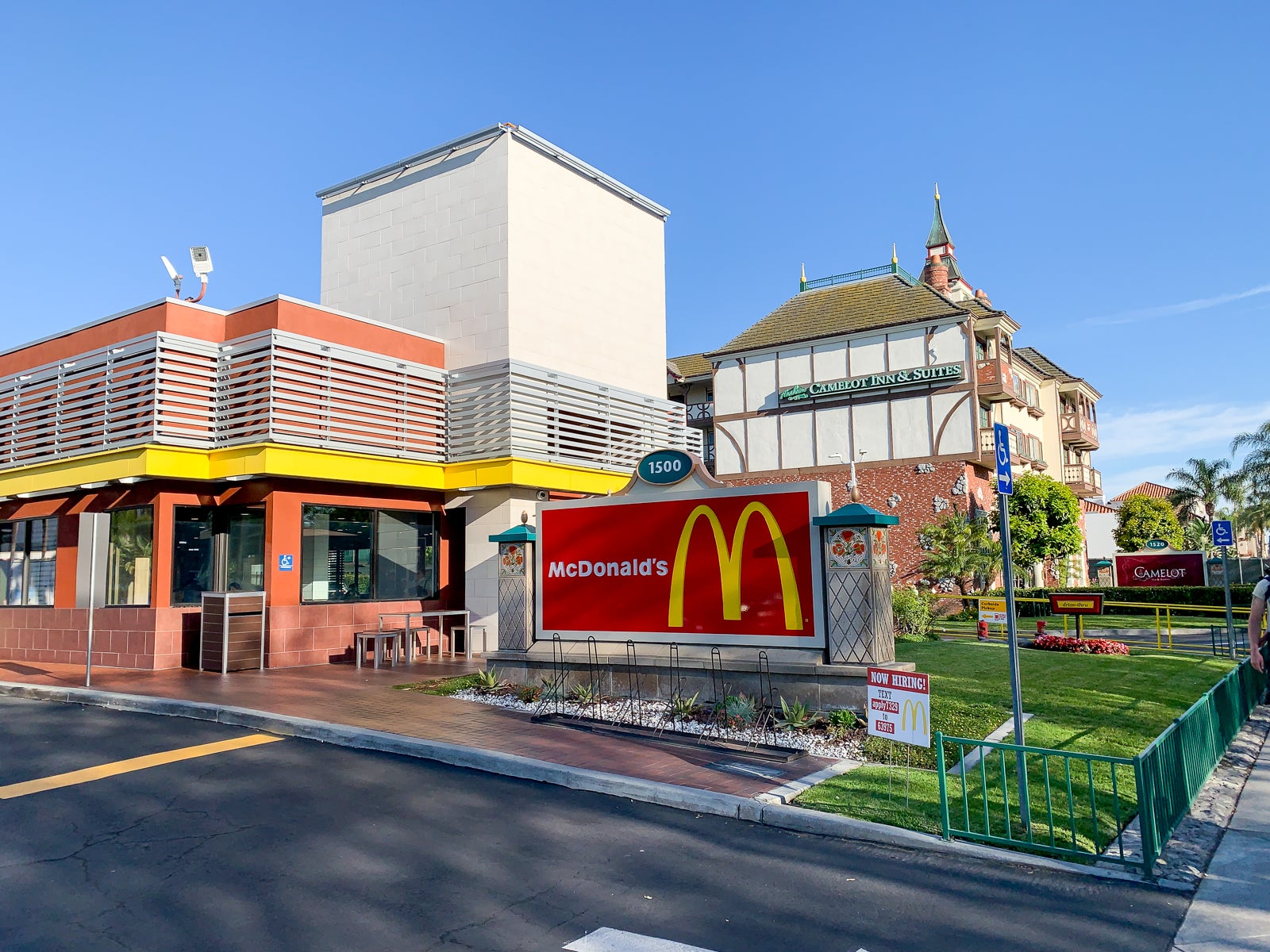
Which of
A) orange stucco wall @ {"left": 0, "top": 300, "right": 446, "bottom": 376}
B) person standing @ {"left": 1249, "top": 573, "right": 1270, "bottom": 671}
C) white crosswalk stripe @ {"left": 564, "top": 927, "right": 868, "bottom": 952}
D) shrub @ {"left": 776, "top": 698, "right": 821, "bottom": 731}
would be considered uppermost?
orange stucco wall @ {"left": 0, "top": 300, "right": 446, "bottom": 376}

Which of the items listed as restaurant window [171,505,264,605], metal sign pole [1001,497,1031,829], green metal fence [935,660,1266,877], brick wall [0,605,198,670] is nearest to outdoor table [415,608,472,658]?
restaurant window [171,505,264,605]

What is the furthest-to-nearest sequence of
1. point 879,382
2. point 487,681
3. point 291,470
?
point 879,382, point 291,470, point 487,681

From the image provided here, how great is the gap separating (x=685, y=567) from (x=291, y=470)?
748 cm

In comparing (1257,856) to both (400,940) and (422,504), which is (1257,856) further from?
(422,504)

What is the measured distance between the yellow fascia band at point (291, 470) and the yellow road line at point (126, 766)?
626 cm

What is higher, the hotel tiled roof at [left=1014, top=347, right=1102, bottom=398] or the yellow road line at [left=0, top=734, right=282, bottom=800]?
the hotel tiled roof at [left=1014, top=347, right=1102, bottom=398]

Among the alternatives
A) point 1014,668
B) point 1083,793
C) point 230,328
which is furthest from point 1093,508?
point 1014,668

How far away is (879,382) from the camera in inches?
1321

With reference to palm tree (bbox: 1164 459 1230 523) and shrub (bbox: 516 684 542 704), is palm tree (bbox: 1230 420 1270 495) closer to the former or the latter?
palm tree (bbox: 1164 459 1230 523)

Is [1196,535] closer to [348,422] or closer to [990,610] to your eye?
[990,610]

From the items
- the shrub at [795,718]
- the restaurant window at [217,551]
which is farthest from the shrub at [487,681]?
the restaurant window at [217,551]

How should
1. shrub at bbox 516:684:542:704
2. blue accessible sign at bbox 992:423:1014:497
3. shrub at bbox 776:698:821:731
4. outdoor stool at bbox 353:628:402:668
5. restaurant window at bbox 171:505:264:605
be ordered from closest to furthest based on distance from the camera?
blue accessible sign at bbox 992:423:1014:497 → shrub at bbox 776:698:821:731 → shrub at bbox 516:684:542:704 → outdoor stool at bbox 353:628:402:668 → restaurant window at bbox 171:505:264:605

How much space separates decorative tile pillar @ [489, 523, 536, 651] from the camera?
1312 cm

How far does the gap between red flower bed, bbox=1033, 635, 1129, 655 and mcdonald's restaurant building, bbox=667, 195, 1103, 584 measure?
1270 cm
